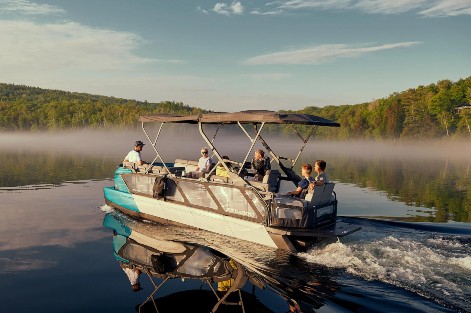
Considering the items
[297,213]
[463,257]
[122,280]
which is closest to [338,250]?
[297,213]

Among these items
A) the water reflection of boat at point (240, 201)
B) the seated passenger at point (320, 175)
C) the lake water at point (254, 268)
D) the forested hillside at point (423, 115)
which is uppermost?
the forested hillside at point (423, 115)

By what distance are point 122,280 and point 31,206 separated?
11.6m

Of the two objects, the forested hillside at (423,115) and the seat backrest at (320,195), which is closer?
the seat backrest at (320,195)

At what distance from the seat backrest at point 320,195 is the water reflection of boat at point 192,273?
3.48 m

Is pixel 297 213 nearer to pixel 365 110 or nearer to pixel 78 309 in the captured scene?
pixel 78 309

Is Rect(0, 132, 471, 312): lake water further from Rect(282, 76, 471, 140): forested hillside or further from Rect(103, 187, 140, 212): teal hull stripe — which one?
Rect(282, 76, 471, 140): forested hillside

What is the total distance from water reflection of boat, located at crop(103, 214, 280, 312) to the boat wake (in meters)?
2.83

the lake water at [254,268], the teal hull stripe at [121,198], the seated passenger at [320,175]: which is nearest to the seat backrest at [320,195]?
the seated passenger at [320,175]

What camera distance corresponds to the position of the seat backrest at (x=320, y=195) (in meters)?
11.5

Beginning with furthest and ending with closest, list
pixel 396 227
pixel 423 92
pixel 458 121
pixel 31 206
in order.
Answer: pixel 423 92 → pixel 458 121 → pixel 31 206 → pixel 396 227

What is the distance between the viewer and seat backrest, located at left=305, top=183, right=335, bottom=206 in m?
11.5

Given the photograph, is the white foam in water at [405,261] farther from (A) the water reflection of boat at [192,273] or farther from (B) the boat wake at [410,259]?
(A) the water reflection of boat at [192,273]

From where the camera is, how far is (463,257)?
10391 mm

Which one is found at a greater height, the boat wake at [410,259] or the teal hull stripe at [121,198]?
the boat wake at [410,259]
